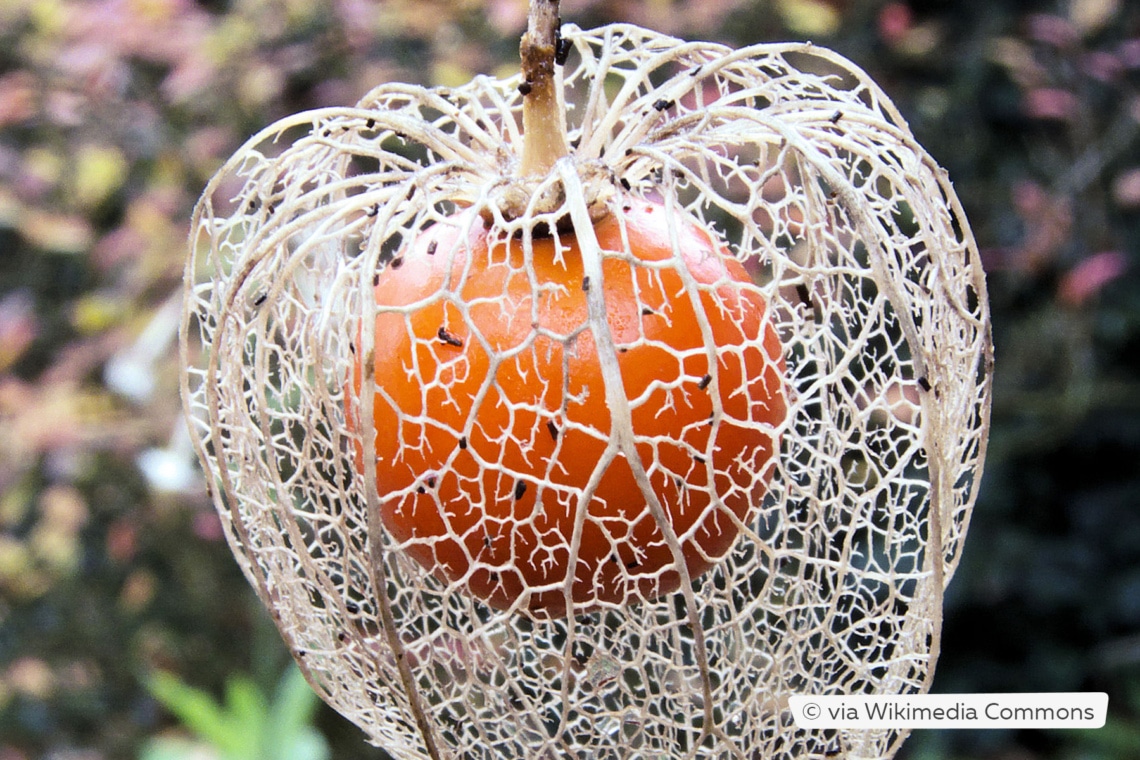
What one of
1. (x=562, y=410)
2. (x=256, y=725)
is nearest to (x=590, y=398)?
(x=562, y=410)

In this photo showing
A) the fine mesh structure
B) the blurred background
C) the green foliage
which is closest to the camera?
the fine mesh structure

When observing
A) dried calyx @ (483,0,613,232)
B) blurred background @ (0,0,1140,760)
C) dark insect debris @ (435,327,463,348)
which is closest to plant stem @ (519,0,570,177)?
dried calyx @ (483,0,613,232)

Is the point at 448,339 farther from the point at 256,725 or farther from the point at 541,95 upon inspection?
the point at 256,725

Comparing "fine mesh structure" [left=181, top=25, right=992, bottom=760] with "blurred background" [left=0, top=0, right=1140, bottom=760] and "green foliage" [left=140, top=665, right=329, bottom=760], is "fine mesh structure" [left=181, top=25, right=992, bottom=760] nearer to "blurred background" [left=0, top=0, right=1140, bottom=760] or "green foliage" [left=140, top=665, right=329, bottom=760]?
"green foliage" [left=140, top=665, right=329, bottom=760]

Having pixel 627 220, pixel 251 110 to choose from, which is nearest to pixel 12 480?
pixel 251 110

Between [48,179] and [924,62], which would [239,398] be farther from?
[924,62]

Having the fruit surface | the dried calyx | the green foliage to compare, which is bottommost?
the green foliage
